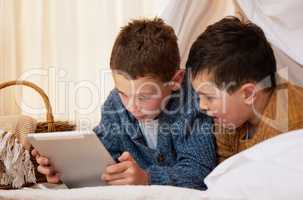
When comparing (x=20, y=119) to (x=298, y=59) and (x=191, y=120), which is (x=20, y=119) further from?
(x=298, y=59)

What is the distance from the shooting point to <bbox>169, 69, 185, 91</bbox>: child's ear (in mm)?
1223

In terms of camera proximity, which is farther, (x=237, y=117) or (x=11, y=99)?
(x=11, y=99)

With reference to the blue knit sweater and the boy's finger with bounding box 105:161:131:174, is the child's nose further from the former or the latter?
the boy's finger with bounding box 105:161:131:174

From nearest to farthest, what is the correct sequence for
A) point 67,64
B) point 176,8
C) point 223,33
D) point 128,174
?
point 128,174 < point 223,33 < point 176,8 < point 67,64

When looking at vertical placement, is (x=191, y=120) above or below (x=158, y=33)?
below

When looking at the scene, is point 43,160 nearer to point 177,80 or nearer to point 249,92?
point 177,80

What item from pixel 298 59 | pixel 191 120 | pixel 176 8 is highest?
pixel 176 8

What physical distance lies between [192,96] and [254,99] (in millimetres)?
178

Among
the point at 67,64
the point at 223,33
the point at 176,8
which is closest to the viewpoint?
the point at 223,33

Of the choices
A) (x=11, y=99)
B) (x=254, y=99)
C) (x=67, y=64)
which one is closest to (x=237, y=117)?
(x=254, y=99)

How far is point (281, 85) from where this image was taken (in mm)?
1146

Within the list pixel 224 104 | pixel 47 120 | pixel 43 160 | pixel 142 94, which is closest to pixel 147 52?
pixel 142 94

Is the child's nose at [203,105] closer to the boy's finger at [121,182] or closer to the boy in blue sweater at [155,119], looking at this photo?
the boy in blue sweater at [155,119]

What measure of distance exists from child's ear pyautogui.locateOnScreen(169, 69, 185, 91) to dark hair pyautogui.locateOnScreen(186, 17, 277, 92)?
0.07 meters
